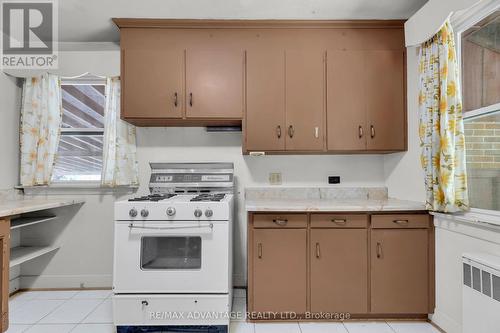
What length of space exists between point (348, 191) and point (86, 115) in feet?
9.35

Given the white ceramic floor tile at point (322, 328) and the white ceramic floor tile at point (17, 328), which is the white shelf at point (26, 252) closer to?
the white ceramic floor tile at point (17, 328)

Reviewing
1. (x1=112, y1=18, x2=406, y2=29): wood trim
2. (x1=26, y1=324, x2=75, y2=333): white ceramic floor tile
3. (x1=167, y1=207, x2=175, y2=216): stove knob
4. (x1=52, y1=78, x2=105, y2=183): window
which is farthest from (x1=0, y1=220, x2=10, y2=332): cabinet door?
(x1=112, y1=18, x2=406, y2=29): wood trim

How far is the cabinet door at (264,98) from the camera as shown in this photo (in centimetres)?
246

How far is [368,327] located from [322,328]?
36 centimetres

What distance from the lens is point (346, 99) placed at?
2465 millimetres

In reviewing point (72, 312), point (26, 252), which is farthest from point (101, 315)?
point (26, 252)

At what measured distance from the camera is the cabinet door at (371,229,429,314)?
7.00ft

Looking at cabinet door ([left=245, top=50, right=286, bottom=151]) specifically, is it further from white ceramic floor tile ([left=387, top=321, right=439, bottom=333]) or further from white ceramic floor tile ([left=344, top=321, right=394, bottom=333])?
white ceramic floor tile ([left=387, top=321, right=439, bottom=333])

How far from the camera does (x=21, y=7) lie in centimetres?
228

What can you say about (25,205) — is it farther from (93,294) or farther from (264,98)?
(264,98)

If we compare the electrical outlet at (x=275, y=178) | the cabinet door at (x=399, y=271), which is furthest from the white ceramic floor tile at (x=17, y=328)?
the cabinet door at (x=399, y=271)

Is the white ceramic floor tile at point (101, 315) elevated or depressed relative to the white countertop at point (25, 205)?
depressed

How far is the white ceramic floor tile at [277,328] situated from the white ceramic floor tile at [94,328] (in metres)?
1.09

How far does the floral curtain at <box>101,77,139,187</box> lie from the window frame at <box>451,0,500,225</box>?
2.82 metres
